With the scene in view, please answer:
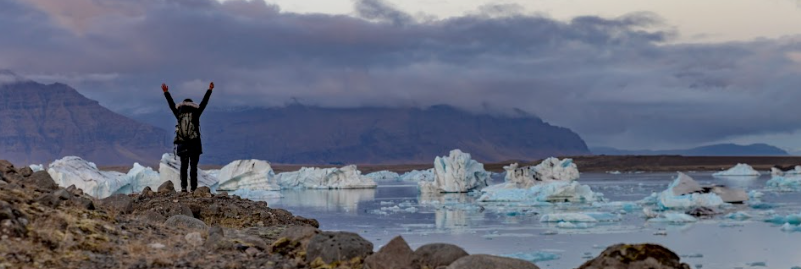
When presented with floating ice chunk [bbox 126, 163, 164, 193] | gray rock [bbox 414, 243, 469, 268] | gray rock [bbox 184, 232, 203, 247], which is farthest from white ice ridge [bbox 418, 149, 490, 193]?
gray rock [bbox 414, 243, 469, 268]

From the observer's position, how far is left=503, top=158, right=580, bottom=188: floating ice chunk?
3994 centimetres

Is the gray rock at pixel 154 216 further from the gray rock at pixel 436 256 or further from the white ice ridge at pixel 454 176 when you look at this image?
the white ice ridge at pixel 454 176

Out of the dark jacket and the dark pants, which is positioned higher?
the dark jacket

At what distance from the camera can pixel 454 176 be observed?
153ft

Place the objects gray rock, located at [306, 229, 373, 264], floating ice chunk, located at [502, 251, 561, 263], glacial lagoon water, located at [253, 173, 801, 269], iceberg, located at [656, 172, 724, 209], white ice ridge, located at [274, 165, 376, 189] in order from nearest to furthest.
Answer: gray rock, located at [306, 229, 373, 264] < floating ice chunk, located at [502, 251, 561, 263] < glacial lagoon water, located at [253, 173, 801, 269] < iceberg, located at [656, 172, 724, 209] < white ice ridge, located at [274, 165, 376, 189]

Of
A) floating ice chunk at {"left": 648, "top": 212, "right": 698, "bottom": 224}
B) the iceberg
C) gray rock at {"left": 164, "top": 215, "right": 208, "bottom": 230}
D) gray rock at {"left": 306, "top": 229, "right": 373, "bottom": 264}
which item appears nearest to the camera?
gray rock at {"left": 306, "top": 229, "right": 373, "bottom": 264}

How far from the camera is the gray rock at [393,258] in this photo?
19.5ft

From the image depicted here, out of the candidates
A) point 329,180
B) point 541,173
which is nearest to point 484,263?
point 541,173

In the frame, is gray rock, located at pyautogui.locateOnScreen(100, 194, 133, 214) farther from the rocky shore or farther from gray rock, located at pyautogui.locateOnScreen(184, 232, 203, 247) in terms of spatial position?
gray rock, located at pyautogui.locateOnScreen(184, 232, 203, 247)

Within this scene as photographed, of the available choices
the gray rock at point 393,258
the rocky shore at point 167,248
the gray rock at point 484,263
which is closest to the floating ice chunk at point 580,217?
the rocky shore at point 167,248

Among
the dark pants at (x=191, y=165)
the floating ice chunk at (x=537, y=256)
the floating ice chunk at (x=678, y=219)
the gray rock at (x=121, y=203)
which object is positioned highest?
the dark pants at (x=191, y=165)

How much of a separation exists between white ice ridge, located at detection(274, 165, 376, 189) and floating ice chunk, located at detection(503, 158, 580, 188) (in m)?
16.2

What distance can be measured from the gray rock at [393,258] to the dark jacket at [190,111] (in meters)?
4.98

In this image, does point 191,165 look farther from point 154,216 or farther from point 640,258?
point 640,258
